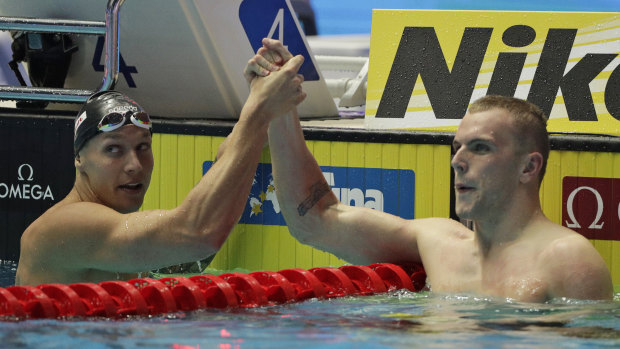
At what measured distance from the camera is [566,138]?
4031 mm

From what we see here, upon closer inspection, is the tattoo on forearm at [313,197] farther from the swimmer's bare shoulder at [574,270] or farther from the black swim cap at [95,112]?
the swimmer's bare shoulder at [574,270]

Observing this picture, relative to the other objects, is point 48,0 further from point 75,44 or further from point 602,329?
point 602,329

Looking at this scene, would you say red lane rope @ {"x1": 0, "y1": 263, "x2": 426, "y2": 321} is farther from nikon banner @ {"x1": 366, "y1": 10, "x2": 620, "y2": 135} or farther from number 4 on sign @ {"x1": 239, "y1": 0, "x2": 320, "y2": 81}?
number 4 on sign @ {"x1": 239, "y1": 0, "x2": 320, "y2": 81}

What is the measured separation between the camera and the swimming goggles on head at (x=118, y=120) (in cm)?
311

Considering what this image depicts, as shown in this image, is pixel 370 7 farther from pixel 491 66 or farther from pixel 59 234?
pixel 59 234

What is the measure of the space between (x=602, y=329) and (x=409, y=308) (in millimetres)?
623

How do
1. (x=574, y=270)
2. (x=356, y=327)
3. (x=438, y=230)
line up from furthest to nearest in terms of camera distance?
(x=438, y=230), (x=574, y=270), (x=356, y=327)

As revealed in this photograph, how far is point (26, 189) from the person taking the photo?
487 cm

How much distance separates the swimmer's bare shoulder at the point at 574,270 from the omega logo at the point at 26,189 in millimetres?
2806

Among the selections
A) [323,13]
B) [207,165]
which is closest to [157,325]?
[207,165]

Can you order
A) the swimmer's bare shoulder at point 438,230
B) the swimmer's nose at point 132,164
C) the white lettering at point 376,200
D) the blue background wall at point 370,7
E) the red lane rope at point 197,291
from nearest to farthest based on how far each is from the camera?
the red lane rope at point 197,291, the swimmer's nose at point 132,164, the swimmer's bare shoulder at point 438,230, the white lettering at point 376,200, the blue background wall at point 370,7

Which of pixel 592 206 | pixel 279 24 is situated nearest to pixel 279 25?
pixel 279 24

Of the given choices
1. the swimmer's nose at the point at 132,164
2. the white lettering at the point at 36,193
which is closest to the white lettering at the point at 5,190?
the white lettering at the point at 36,193

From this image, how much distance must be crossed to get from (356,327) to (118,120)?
3.49 ft
